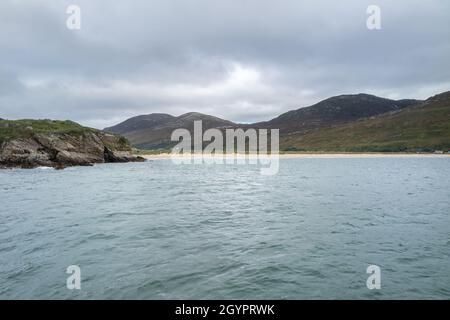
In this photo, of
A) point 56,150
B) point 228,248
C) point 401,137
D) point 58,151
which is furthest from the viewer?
point 401,137

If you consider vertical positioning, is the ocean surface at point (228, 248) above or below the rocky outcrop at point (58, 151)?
below

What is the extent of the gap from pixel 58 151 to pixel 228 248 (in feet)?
258

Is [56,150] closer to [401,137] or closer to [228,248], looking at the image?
[228,248]

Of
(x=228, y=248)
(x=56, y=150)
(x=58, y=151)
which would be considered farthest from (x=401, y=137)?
(x=228, y=248)

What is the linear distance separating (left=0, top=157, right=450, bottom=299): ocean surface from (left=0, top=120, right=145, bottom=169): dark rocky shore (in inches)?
2170

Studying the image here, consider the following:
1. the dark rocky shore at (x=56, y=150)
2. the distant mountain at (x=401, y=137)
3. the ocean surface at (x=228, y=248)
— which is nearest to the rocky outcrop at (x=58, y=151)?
the dark rocky shore at (x=56, y=150)

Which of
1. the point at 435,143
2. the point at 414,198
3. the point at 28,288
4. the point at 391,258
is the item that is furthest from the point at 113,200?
the point at 435,143

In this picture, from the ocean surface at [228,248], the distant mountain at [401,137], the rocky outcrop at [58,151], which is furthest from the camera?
the distant mountain at [401,137]

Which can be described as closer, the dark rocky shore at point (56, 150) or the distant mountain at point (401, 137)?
the dark rocky shore at point (56, 150)

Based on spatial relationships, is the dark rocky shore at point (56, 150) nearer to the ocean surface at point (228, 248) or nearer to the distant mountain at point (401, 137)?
the ocean surface at point (228, 248)

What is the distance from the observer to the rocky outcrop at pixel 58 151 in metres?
75.6

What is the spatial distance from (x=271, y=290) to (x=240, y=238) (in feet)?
19.8

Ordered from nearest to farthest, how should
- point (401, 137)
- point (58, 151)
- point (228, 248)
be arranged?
point (228, 248) < point (58, 151) < point (401, 137)

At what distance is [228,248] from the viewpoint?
15.2 m
